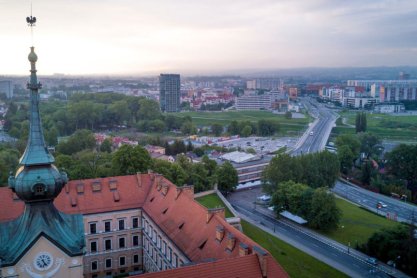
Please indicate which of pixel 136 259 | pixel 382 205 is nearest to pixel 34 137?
pixel 136 259

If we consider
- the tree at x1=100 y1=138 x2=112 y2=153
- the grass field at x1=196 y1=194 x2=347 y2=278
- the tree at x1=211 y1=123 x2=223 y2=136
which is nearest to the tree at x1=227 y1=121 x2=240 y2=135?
the tree at x1=211 y1=123 x2=223 y2=136

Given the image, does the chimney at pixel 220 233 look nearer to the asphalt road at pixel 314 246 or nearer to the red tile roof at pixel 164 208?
the red tile roof at pixel 164 208

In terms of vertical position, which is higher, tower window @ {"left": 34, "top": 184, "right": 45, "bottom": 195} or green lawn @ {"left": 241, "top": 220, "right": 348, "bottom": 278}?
tower window @ {"left": 34, "top": 184, "right": 45, "bottom": 195}

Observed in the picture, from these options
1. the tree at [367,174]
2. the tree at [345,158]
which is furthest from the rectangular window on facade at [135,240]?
the tree at [345,158]

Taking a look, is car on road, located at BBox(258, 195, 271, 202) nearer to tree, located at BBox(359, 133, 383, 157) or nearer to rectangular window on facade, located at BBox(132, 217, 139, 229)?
rectangular window on facade, located at BBox(132, 217, 139, 229)

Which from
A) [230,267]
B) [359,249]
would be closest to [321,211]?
[359,249]

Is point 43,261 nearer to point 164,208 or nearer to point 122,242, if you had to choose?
point 164,208
